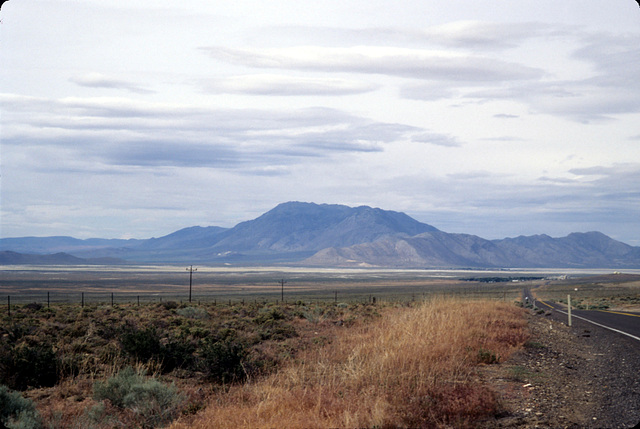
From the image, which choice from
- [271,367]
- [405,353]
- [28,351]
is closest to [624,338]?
[405,353]

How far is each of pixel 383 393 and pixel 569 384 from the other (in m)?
3.70

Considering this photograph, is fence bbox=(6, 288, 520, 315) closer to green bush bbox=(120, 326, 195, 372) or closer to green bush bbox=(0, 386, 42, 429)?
green bush bbox=(120, 326, 195, 372)

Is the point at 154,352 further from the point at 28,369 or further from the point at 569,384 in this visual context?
the point at 569,384

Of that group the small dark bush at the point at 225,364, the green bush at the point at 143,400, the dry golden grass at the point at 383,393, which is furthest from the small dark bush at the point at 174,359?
the dry golden grass at the point at 383,393

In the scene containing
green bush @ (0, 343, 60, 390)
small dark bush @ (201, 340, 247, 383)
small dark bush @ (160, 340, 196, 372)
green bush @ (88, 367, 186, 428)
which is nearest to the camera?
green bush @ (88, 367, 186, 428)

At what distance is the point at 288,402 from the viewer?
8703mm

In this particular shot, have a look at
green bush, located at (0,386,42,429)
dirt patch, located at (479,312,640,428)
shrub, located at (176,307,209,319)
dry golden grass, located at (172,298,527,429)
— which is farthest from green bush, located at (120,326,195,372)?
shrub, located at (176,307,209,319)

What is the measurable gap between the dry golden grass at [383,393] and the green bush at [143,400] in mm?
662

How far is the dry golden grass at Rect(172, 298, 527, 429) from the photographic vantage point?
7.82 metres

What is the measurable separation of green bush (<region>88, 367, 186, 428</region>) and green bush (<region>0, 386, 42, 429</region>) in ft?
3.37

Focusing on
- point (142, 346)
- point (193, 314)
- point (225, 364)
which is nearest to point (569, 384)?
point (225, 364)

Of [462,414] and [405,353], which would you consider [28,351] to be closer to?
[405,353]

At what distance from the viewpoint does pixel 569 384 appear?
390 inches

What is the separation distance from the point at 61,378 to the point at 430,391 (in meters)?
10.3
